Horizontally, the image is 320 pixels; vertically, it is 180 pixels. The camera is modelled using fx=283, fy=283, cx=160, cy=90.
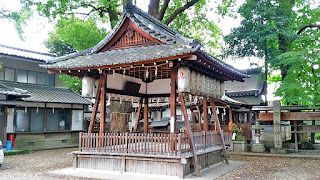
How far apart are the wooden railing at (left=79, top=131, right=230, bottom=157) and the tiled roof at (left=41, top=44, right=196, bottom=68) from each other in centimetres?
288

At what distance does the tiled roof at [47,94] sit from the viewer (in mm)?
22256

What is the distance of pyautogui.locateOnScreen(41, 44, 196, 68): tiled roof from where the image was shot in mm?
10375

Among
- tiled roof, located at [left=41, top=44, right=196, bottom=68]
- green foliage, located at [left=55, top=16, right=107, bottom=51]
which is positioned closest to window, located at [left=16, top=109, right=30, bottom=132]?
green foliage, located at [left=55, top=16, right=107, bottom=51]

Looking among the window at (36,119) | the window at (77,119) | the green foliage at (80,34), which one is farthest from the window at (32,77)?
the green foliage at (80,34)

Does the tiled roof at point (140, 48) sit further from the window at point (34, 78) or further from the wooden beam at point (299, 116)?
the window at point (34, 78)

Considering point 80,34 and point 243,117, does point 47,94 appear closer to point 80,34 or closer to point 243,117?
point 80,34

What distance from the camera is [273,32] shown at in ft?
67.4

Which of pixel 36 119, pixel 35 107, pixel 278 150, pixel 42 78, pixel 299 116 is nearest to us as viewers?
pixel 299 116

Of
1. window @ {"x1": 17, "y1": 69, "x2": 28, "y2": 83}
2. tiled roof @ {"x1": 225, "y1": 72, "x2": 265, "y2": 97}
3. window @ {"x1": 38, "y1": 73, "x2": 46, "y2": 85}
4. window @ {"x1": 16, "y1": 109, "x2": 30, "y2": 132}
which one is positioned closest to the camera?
window @ {"x1": 16, "y1": 109, "x2": 30, "y2": 132}

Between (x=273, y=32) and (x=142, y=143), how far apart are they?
14.6 metres

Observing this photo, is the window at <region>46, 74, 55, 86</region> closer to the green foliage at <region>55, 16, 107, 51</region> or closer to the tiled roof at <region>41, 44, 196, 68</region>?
the green foliage at <region>55, 16, 107, 51</region>

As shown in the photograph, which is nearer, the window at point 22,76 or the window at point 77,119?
the window at point 22,76

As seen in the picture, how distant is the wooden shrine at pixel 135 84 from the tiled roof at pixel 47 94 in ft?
34.5

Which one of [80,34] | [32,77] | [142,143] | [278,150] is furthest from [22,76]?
[278,150]
